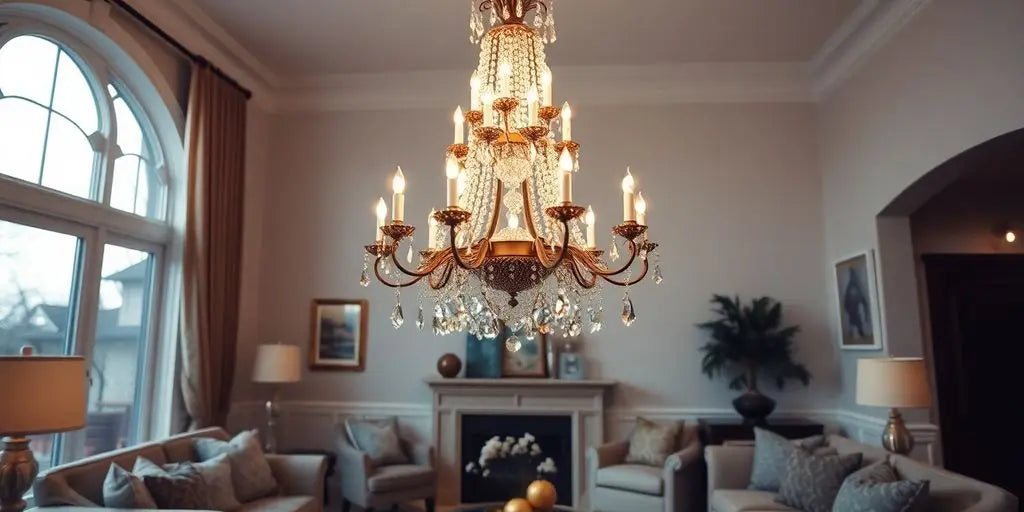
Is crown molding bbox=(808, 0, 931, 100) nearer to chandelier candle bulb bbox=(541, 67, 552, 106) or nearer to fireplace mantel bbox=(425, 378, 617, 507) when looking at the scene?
chandelier candle bulb bbox=(541, 67, 552, 106)

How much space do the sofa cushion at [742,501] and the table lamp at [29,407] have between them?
325cm

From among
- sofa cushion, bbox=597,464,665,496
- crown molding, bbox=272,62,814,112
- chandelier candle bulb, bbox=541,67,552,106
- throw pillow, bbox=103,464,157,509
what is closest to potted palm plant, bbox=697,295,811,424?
sofa cushion, bbox=597,464,665,496

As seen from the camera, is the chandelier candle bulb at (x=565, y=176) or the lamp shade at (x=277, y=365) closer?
the chandelier candle bulb at (x=565, y=176)

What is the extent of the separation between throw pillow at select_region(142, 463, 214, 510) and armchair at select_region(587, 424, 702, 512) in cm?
253

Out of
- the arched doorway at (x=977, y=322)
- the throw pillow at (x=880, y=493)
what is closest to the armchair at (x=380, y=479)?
the throw pillow at (x=880, y=493)

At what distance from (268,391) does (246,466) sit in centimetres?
191

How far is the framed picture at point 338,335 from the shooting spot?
5.46 m

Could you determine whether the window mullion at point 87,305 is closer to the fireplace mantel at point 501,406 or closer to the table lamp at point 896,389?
the fireplace mantel at point 501,406

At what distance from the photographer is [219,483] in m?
3.30

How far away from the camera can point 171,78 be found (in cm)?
455

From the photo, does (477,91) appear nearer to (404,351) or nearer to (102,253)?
(102,253)

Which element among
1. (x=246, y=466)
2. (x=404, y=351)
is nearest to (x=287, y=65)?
(x=404, y=351)

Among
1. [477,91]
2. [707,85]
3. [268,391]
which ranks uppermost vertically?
[707,85]

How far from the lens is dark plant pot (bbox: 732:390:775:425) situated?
4.66 m
